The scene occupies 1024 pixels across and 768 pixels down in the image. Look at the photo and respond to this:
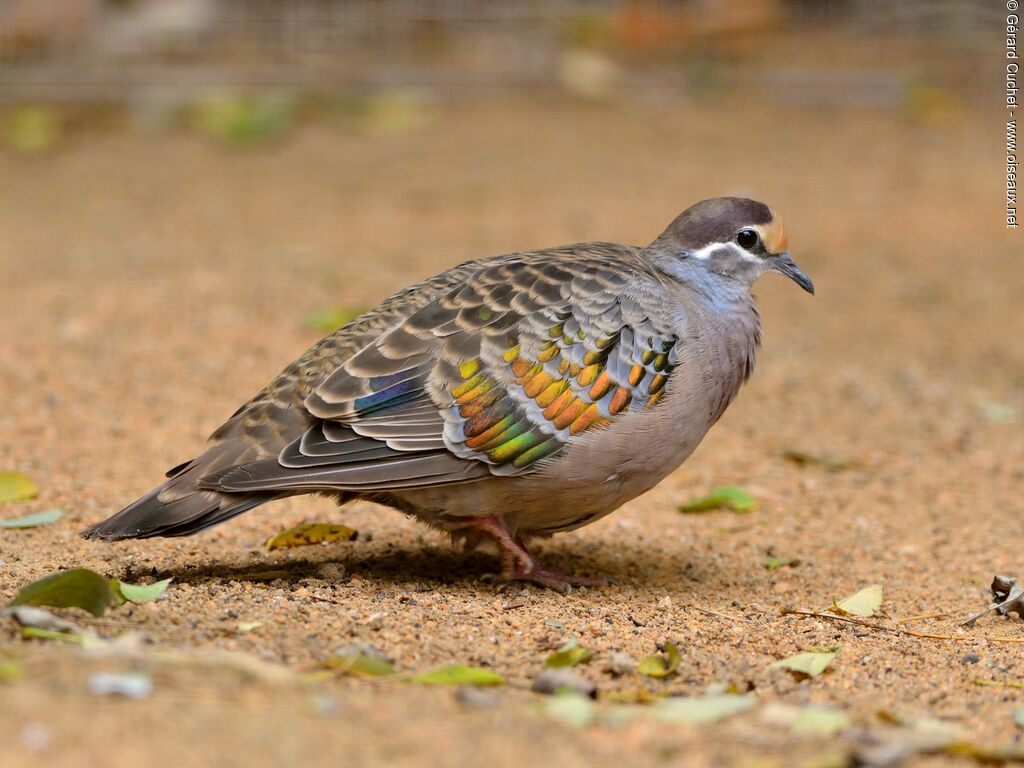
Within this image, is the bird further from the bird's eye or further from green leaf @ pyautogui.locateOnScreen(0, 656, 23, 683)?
green leaf @ pyautogui.locateOnScreen(0, 656, 23, 683)

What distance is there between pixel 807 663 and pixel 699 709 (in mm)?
704

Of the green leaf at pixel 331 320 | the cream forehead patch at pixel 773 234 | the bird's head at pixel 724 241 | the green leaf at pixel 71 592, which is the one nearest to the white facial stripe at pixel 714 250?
the bird's head at pixel 724 241

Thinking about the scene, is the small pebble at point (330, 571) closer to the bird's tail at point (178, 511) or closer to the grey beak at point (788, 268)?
the bird's tail at point (178, 511)

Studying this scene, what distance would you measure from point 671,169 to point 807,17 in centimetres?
332

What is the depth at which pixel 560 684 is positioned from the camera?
339 cm

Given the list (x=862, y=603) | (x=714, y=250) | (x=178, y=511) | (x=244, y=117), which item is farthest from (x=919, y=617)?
(x=244, y=117)

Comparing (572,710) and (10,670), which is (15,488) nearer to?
(10,670)

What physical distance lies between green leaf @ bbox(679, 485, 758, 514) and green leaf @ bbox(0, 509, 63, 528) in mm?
2468

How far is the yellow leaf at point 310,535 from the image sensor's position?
4.90 metres

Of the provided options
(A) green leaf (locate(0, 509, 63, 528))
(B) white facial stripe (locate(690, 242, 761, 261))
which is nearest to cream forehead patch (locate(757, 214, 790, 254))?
(B) white facial stripe (locate(690, 242, 761, 261))

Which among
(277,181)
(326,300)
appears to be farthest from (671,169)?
(326,300)

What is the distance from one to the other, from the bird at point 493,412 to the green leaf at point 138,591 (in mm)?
218

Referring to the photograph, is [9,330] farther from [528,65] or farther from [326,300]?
[528,65]

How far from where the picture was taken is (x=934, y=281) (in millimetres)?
9266
